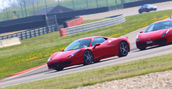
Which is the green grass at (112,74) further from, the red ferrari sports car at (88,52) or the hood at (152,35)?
the hood at (152,35)

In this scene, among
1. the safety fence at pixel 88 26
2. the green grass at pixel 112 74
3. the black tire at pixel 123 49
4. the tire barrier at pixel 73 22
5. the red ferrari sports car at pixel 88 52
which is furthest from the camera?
the tire barrier at pixel 73 22

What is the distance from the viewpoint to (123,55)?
57.1 feet

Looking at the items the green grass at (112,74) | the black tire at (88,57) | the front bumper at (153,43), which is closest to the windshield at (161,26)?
Result: the front bumper at (153,43)

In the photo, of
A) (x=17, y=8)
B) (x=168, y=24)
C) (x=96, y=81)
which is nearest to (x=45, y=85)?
(x=96, y=81)

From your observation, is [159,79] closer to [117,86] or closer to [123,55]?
[117,86]

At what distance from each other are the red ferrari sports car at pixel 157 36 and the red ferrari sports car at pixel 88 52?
776mm

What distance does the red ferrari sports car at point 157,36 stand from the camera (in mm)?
17406

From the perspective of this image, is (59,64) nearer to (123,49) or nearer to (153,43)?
(123,49)

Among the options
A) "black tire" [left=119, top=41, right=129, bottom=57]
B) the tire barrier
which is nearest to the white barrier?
the tire barrier

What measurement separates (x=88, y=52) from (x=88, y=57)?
0.20 metres

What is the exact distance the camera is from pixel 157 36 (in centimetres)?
1753

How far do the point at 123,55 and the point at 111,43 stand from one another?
72 centimetres

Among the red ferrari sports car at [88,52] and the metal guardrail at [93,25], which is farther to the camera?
the metal guardrail at [93,25]

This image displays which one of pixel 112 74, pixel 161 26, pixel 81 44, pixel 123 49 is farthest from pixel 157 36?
pixel 112 74
